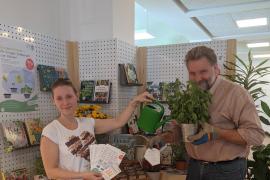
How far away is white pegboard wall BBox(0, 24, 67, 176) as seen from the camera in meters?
2.11

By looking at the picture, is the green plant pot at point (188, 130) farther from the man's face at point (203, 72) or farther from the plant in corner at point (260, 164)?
the plant in corner at point (260, 164)

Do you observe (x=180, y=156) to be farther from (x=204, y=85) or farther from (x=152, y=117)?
(x=204, y=85)

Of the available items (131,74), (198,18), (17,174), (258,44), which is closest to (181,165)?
(131,74)

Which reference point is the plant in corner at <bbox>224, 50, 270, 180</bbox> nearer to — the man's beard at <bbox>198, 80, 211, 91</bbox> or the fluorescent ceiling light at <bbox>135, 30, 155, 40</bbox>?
the man's beard at <bbox>198, 80, 211, 91</bbox>

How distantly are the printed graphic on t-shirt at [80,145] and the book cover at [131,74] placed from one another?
2.99ft

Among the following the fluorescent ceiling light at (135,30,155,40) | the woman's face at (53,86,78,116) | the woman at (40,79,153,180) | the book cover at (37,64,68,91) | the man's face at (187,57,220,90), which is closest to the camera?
the man's face at (187,57,220,90)

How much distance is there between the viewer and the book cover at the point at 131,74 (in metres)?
2.67

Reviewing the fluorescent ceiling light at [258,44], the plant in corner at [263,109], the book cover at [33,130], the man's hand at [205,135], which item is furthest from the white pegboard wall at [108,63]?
the fluorescent ceiling light at [258,44]

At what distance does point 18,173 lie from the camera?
2.14m

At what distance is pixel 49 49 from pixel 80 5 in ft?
2.10

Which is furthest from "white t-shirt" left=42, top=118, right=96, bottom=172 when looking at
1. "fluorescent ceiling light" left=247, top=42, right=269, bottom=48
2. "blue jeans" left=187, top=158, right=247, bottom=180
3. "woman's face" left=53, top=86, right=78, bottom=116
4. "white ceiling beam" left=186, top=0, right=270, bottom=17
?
"fluorescent ceiling light" left=247, top=42, right=269, bottom=48

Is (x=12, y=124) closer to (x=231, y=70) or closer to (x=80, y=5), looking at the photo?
(x=80, y=5)

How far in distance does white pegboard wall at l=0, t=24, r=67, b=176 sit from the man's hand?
1.47 meters

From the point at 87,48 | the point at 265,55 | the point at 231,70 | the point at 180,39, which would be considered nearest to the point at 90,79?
the point at 87,48
